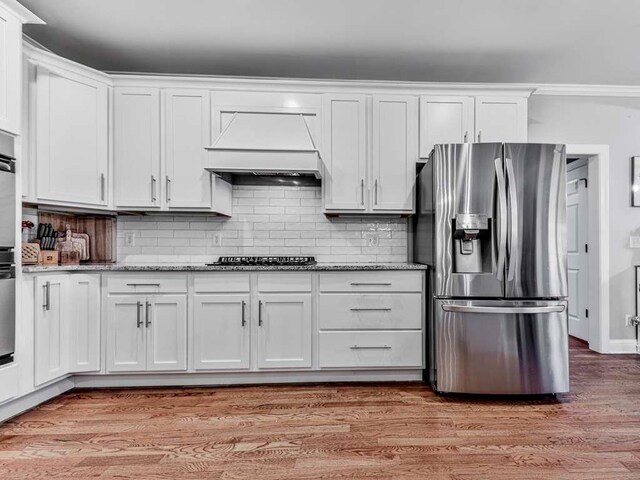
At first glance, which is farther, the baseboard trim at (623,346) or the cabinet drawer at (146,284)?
the baseboard trim at (623,346)

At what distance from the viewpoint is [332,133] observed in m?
3.10

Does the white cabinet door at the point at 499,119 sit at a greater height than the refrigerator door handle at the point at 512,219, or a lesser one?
greater

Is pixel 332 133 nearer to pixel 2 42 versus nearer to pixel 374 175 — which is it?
pixel 374 175

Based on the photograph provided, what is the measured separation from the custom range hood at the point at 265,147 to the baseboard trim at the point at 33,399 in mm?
1885

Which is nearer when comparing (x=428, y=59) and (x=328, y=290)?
(x=328, y=290)

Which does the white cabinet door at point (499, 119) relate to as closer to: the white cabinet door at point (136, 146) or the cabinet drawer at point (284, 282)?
the cabinet drawer at point (284, 282)

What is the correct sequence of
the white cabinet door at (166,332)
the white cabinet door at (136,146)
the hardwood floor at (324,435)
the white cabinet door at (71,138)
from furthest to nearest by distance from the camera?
the white cabinet door at (136,146) → the white cabinet door at (166,332) → the white cabinet door at (71,138) → the hardwood floor at (324,435)

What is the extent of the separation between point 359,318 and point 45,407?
7.23 ft

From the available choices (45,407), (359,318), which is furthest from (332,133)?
(45,407)

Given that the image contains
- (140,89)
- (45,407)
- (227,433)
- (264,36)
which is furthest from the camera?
(140,89)

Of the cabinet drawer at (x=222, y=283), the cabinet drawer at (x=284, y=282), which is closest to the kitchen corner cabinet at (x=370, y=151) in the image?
the cabinet drawer at (x=284, y=282)

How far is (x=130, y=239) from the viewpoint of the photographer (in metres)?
→ 3.35

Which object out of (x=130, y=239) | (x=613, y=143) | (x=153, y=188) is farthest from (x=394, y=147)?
(x=130, y=239)

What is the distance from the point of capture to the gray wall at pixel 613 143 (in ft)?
11.9
